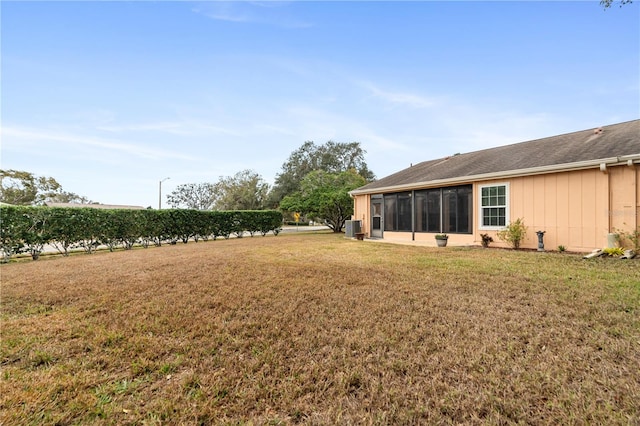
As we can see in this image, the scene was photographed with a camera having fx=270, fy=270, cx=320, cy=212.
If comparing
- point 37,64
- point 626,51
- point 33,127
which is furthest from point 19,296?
point 626,51

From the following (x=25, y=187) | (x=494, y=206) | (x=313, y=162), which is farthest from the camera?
(x=313, y=162)

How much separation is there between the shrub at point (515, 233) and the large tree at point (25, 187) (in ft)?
140

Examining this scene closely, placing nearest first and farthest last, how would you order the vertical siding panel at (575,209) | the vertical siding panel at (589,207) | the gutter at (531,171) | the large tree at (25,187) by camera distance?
1. the gutter at (531,171)
2. the vertical siding panel at (589,207)
3. the vertical siding panel at (575,209)
4. the large tree at (25,187)

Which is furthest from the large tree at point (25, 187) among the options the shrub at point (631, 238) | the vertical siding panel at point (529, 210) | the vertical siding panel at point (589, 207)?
the shrub at point (631, 238)

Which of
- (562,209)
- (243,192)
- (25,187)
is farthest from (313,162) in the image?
(562,209)

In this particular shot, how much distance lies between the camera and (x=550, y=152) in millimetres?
8945

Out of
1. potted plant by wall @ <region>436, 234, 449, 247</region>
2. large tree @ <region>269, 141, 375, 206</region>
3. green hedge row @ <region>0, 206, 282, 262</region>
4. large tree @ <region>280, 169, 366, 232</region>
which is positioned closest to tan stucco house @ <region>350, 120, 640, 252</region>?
potted plant by wall @ <region>436, 234, 449, 247</region>

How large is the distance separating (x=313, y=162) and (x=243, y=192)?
38.3 feet

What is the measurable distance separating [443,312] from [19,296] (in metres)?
6.23

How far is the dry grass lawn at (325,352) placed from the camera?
172 centimetres

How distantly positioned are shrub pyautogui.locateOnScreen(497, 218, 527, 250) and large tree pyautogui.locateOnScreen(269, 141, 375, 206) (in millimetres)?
32479

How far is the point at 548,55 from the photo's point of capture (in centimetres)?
957

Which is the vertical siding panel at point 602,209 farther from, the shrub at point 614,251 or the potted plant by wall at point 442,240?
the potted plant by wall at point 442,240

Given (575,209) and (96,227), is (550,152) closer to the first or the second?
(575,209)
